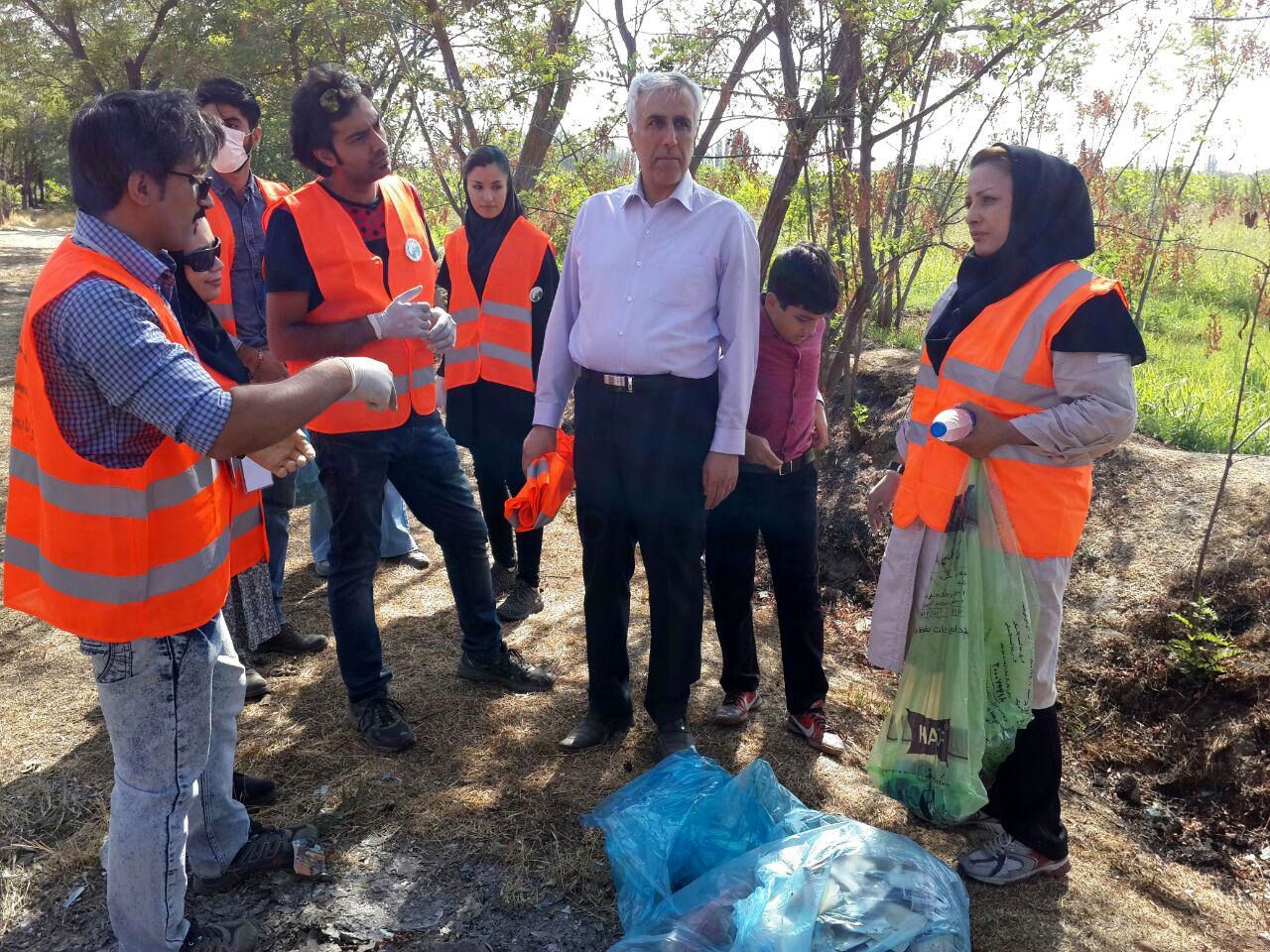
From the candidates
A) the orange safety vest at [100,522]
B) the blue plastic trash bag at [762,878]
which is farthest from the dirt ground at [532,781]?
the orange safety vest at [100,522]

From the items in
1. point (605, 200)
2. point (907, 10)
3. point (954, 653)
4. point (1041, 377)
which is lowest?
point (954, 653)

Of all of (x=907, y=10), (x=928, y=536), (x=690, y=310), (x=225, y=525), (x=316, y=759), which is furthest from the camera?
(x=907, y=10)

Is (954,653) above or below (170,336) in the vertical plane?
below

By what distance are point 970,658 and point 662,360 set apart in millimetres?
1144

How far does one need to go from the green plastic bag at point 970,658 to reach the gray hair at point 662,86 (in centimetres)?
127

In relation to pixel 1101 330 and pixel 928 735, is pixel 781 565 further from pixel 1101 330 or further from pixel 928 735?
pixel 1101 330

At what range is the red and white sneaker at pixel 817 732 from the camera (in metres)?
3.15

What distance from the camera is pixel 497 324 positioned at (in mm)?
→ 4027

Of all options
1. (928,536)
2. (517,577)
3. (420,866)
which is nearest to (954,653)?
(928,536)

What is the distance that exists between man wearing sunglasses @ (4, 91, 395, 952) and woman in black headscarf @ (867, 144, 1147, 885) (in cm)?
143

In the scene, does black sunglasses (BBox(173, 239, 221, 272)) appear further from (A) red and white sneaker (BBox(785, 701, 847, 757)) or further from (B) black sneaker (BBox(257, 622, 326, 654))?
(A) red and white sneaker (BBox(785, 701, 847, 757))

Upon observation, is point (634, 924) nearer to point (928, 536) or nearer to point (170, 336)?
point (928, 536)

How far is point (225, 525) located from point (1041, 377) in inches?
76.0

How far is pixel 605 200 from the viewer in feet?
9.23
